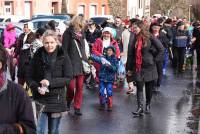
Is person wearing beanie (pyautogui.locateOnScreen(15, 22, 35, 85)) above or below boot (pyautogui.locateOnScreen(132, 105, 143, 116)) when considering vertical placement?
above

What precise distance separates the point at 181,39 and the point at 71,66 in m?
10.7

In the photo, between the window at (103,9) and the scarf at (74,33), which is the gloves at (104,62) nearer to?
the scarf at (74,33)

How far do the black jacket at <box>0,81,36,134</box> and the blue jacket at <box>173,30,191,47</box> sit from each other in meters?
13.7

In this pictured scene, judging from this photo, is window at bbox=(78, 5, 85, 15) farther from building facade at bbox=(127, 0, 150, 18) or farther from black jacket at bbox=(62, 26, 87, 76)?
black jacket at bbox=(62, 26, 87, 76)

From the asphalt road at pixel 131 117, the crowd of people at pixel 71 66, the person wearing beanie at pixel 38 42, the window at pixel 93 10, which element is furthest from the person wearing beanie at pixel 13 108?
the window at pixel 93 10

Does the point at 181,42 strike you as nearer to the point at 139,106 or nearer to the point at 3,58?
the point at 139,106

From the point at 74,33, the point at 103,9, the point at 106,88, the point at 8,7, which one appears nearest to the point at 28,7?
the point at 8,7

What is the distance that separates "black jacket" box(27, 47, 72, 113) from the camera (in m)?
6.70

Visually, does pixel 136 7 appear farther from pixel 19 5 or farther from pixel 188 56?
pixel 188 56

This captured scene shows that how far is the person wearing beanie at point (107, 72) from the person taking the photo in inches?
420

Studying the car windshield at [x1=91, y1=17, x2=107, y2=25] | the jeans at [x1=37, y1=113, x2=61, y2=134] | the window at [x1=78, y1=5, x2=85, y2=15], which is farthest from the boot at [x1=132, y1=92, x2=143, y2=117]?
the window at [x1=78, y1=5, x2=85, y2=15]

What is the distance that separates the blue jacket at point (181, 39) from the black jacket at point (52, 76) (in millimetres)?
10747

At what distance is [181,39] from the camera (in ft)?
56.4

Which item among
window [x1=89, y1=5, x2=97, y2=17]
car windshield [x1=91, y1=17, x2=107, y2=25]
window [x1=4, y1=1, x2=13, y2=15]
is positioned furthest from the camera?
window [x1=89, y1=5, x2=97, y2=17]
